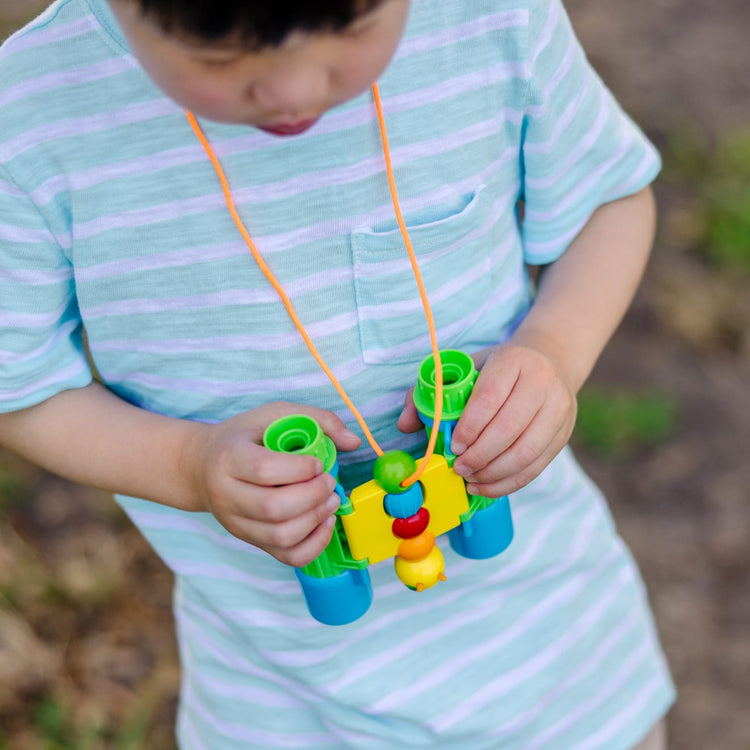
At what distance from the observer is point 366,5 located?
489mm

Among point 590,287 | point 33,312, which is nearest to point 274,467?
point 33,312

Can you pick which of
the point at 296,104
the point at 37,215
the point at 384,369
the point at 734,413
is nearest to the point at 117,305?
the point at 37,215

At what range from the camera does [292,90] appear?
0.51m

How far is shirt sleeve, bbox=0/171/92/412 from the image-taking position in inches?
28.6

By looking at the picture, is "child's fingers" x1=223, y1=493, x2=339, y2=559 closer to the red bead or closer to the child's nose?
the red bead

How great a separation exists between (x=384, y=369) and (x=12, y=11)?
2.14 meters

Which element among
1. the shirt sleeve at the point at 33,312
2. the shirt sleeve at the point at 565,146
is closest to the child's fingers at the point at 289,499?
the shirt sleeve at the point at 33,312

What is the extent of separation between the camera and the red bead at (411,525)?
2.36ft

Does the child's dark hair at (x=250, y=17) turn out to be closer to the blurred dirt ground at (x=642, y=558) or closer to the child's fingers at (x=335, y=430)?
the child's fingers at (x=335, y=430)

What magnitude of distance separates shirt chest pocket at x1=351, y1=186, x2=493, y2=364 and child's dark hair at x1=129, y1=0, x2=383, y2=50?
29 cm

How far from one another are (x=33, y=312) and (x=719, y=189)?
5.25 feet

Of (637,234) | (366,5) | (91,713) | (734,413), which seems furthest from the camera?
(734,413)

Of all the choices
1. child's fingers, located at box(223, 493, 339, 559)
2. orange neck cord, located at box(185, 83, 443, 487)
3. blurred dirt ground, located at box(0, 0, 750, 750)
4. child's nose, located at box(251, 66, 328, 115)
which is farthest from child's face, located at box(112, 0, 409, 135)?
blurred dirt ground, located at box(0, 0, 750, 750)

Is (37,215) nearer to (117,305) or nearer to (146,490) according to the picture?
(117,305)
